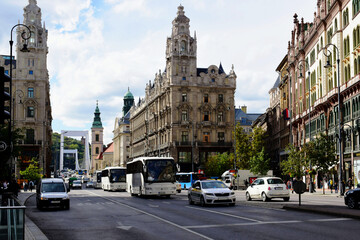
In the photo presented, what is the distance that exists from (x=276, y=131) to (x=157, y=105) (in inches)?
1039

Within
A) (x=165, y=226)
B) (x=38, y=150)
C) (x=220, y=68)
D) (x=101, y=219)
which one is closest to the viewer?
(x=165, y=226)

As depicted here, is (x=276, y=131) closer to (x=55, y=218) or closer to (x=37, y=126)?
(x=37, y=126)

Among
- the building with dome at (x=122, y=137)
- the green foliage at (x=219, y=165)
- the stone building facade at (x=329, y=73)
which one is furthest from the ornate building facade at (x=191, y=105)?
the building with dome at (x=122, y=137)

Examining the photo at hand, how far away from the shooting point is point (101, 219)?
72.1 ft

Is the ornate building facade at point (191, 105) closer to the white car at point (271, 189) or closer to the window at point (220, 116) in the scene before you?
the window at point (220, 116)

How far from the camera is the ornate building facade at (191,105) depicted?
93688 millimetres

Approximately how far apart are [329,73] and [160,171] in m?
27.8

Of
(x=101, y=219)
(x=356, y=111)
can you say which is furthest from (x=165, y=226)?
(x=356, y=111)

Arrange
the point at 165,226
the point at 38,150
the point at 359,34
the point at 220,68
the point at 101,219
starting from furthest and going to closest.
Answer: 1. the point at 220,68
2. the point at 38,150
3. the point at 359,34
4. the point at 101,219
5. the point at 165,226

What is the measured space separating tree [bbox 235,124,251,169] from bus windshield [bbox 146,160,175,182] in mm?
42083

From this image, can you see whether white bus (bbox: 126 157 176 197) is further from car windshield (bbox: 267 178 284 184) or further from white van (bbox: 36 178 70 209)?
white van (bbox: 36 178 70 209)

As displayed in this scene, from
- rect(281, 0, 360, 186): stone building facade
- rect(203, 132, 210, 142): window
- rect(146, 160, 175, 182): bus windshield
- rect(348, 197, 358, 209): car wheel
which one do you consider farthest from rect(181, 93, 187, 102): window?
rect(348, 197, 358, 209): car wheel

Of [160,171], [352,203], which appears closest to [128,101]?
[160,171]

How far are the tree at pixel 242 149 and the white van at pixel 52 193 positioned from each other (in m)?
55.9
